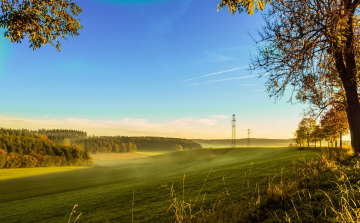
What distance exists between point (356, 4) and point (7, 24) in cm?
1717

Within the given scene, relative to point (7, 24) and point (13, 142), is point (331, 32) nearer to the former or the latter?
point (7, 24)

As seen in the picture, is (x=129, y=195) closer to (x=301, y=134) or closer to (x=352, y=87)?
(x=352, y=87)

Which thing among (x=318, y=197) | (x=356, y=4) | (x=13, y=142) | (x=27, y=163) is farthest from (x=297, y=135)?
(x=13, y=142)

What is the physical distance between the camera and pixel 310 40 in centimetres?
1042

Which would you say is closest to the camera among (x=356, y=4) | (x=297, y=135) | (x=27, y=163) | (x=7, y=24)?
(x=7, y=24)

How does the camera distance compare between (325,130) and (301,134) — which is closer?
(325,130)

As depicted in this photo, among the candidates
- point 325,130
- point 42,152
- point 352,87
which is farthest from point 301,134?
point 42,152

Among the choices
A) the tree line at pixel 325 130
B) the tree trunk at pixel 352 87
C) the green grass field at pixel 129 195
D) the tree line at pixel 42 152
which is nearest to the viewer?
the green grass field at pixel 129 195

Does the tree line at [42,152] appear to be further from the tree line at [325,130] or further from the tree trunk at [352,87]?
the tree trunk at [352,87]

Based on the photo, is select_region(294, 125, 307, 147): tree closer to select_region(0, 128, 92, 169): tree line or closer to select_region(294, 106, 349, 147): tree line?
select_region(294, 106, 349, 147): tree line

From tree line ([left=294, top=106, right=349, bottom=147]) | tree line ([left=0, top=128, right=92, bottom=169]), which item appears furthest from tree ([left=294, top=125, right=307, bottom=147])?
tree line ([left=0, top=128, right=92, bottom=169])

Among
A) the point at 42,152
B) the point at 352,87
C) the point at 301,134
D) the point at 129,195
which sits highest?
the point at 352,87

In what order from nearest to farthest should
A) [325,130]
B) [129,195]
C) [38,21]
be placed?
[38,21], [129,195], [325,130]

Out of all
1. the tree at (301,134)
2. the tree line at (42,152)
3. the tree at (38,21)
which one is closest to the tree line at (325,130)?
the tree at (301,134)
